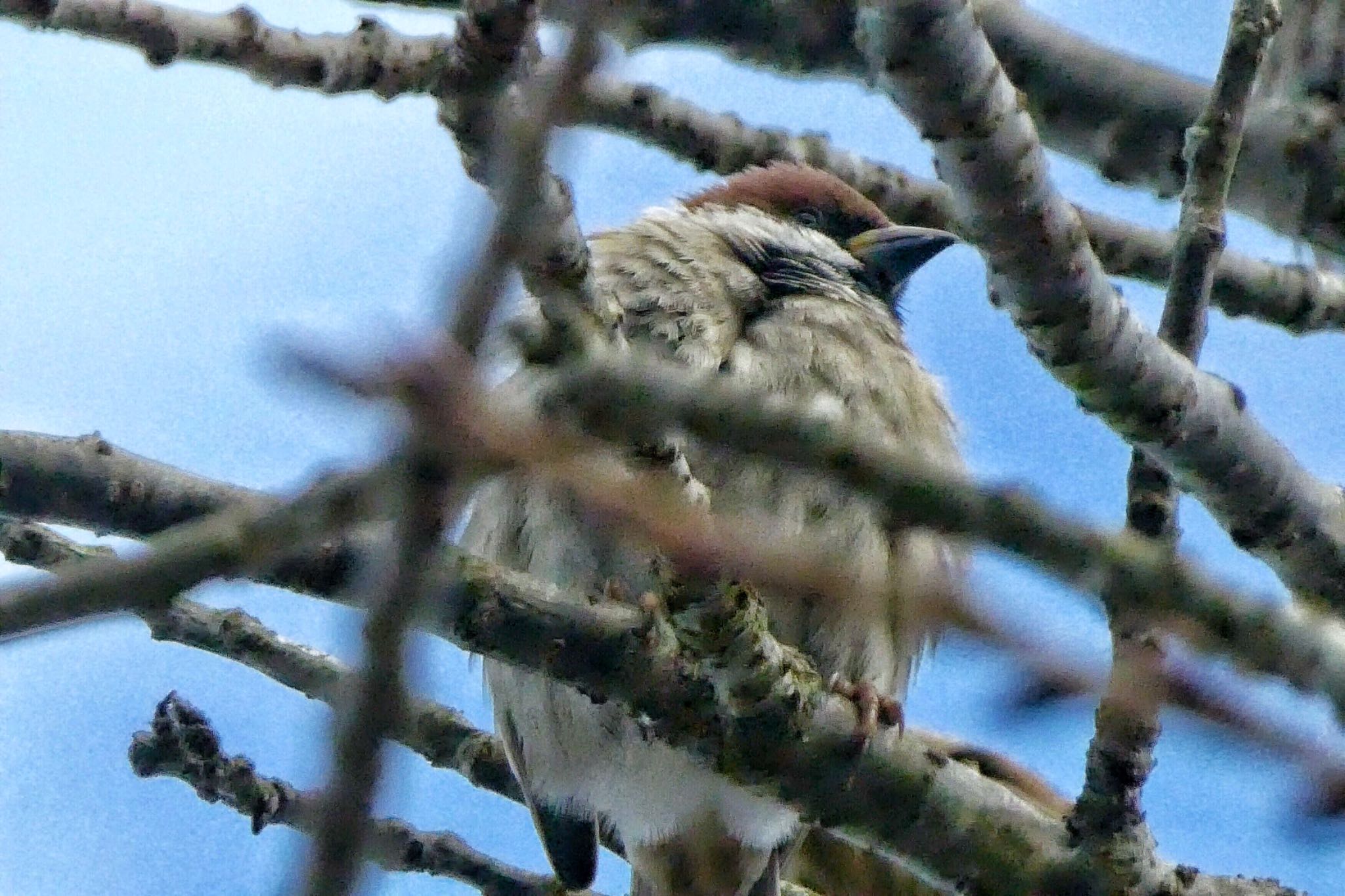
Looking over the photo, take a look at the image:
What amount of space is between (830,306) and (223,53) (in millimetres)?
1603

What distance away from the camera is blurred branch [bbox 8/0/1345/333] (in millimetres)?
3898

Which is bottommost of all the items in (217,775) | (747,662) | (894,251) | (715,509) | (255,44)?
(217,775)

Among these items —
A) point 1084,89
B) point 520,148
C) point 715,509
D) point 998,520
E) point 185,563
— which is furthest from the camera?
point 1084,89

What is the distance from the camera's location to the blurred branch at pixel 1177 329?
2.63 metres

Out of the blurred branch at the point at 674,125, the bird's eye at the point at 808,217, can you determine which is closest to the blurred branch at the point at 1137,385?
the blurred branch at the point at 674,125

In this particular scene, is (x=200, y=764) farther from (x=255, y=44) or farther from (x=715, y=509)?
(x=255, y=44)

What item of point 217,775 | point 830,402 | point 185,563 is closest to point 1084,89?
point 830,402

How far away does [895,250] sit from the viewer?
15.7 feet

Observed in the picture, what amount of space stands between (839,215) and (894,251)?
21 centimetres

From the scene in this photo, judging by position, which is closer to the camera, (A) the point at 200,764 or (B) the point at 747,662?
(B) the point at 747,662

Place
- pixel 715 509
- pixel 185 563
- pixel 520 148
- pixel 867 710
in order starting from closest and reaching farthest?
pixel 520 148 → pixel 185 563 → pixel 867 710 → pixel 715 509

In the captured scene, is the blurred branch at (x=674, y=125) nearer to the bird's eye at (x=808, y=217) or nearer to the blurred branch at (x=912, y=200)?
the blurred branch at (x=912, y=200)

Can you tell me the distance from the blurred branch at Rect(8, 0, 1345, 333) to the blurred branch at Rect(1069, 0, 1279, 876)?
86cm

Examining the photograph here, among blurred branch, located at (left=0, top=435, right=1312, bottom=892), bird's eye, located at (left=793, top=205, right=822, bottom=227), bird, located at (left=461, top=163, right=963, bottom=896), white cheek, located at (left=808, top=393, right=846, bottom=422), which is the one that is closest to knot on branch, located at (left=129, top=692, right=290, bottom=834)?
bird, located at (left=461, top=163, right=963, bottom=896)
